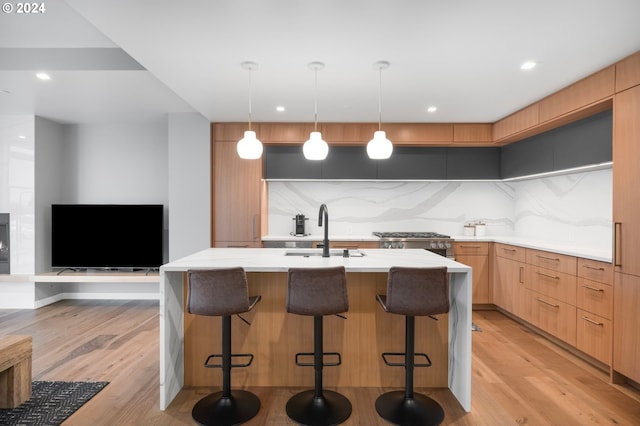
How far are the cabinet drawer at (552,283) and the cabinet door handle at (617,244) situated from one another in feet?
1.79

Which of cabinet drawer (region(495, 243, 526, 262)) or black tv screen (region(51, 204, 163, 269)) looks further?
black tv screen (region(51, 204, 163, 269))

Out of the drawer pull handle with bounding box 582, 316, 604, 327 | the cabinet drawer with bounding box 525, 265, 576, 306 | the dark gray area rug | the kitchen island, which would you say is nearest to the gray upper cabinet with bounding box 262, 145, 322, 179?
the kitchen island

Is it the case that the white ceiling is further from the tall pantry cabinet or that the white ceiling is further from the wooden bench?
the wooden bench

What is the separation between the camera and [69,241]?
192 inches

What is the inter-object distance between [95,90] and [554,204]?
5.32 metres

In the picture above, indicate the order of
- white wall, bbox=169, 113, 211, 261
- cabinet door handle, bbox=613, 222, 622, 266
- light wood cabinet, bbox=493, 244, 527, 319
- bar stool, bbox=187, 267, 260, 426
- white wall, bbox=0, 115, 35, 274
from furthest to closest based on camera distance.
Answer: white wall, bbox=0, 115, 35, 274 → white wall, bbox=169, 113, 211, 261 → light wood cabinet, bbox=493, 244, 527, 319 → cabinet door handle, bbox=613, 222, 622, 266 → bar stool, bbox=187, 267, 260, 426

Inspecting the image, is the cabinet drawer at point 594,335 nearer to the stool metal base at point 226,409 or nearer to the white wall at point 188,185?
the stool metal base at point 226,409

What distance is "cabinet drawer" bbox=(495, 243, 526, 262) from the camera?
4082 millimetres

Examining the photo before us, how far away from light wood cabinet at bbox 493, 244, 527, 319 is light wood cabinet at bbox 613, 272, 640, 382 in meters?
1.26

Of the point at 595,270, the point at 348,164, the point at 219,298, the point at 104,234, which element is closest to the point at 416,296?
the point at 219,298

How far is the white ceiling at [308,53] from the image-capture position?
2.09m

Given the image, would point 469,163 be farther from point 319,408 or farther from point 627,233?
point 319,408

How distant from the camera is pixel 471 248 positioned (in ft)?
15.3

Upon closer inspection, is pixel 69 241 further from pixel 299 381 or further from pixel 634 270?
pixel 634 270
